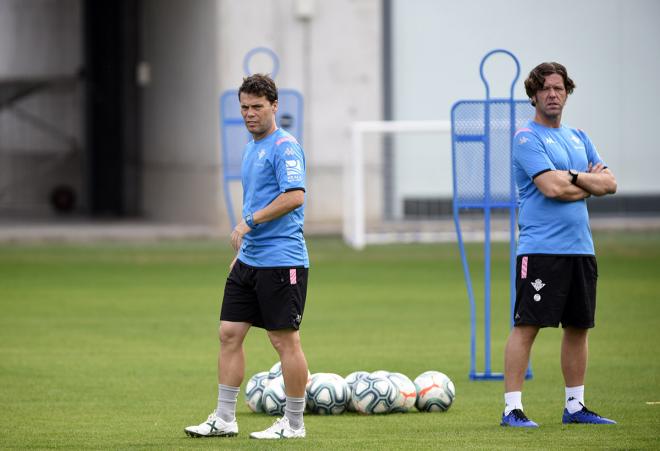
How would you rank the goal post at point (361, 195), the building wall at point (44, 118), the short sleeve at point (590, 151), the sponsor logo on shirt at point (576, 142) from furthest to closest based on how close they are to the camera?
the building wall at point (44, 118) → the goal post at point (361, 195) → the short sleeve at point (590, 151) → the sponsor logo on shirt at point (576, 142)

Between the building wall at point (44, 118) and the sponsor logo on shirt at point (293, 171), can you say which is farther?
the building wall at point (44, 118)

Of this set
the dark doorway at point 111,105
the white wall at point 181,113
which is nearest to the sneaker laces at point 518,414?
the white wall at point 181,113

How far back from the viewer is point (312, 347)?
11242mm

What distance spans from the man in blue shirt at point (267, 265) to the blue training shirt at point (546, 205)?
1.26 metres

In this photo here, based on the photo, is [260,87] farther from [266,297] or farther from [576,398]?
[576,398]

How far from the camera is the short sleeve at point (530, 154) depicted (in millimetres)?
7328

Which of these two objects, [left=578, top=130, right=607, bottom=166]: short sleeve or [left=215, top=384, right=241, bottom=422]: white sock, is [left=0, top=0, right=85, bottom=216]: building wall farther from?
[left=578, top=130, right=607, bottom=166]: short sleeve

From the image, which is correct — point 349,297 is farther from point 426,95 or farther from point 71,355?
point 426,95

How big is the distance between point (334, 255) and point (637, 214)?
6.84m

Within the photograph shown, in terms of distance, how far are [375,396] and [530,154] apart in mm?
1861

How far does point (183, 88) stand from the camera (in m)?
24.3

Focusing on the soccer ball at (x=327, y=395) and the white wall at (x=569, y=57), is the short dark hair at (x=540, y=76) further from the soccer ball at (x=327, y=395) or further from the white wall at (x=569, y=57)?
the white wall at (x=569, y=57)

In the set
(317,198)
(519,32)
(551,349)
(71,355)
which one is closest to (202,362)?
(71,355)

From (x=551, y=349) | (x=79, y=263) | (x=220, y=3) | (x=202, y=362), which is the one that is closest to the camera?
(x=202, y=362)
